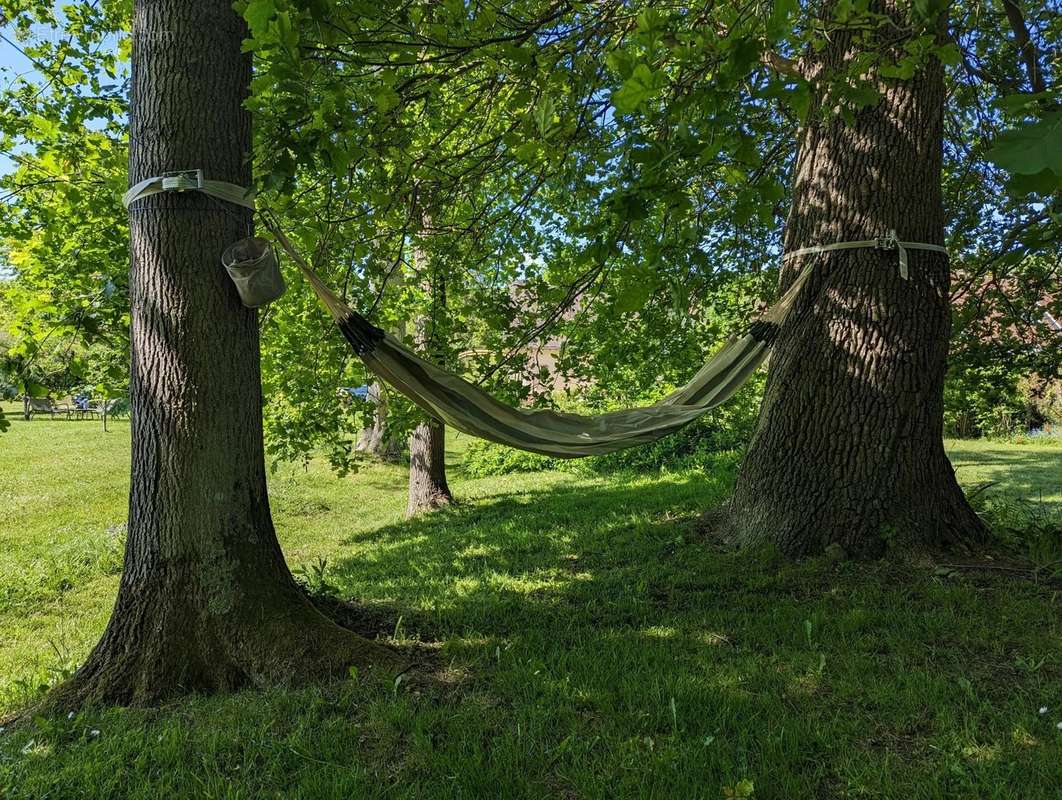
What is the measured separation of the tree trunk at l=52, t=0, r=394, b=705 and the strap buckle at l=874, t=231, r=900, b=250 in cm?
297

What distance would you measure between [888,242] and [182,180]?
124 inches

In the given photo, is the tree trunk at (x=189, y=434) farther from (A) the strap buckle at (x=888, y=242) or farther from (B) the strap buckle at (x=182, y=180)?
(A) the strap buckle at (x=888, y=242)

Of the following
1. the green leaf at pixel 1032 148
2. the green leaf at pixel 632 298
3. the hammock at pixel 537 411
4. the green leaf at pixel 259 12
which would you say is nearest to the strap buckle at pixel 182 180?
the hammock at pixel 537 411

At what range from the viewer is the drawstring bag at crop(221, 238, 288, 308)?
7.48ft

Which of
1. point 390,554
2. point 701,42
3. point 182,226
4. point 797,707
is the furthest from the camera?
point 390,554

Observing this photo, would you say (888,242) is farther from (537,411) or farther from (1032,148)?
(1032,148)

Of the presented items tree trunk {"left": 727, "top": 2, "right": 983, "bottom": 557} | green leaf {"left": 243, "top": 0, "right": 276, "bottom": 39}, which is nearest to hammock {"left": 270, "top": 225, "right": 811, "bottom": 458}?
tree trunk {"left": 727, "top": 2, "right": 983, "bottom": 557}

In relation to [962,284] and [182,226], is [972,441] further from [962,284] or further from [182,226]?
[182,226]

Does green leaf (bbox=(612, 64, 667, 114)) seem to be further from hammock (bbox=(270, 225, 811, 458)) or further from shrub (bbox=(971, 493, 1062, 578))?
shrub (bbox=(971, 493, 1062, 578))

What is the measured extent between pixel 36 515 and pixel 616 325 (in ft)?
25.1

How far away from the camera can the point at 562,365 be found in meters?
4.34

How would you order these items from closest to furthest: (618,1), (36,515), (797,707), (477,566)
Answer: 1. (797,707)
2. (618,1)
3. (477,566)
4. (36,515)

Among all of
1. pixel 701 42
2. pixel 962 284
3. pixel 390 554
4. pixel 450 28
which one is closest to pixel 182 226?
pixel 450 28

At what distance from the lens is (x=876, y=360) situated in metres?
3.26
